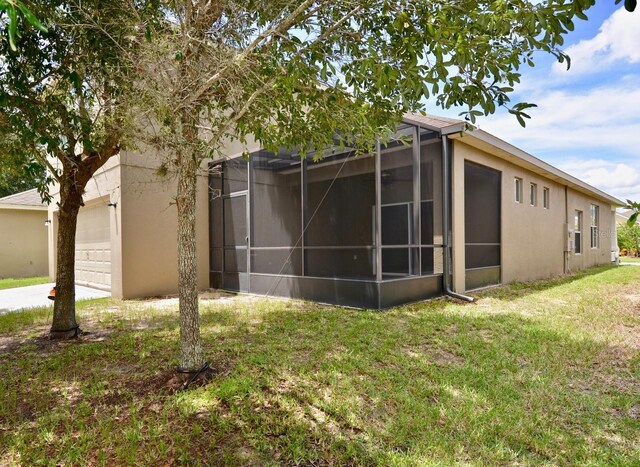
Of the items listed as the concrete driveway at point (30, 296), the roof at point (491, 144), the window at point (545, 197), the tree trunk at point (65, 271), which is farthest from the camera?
the window at point (545, 197)

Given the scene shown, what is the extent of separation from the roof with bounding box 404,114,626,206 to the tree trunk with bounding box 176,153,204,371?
3.83 metres

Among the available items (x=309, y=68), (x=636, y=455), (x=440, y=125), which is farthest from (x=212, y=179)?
(x=636, y=455)

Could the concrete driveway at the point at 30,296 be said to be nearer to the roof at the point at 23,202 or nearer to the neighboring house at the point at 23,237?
the neighboring house at the point at 23,237

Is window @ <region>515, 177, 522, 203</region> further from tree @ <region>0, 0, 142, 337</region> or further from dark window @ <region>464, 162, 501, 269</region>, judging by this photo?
tree @ <region>0, 0, 142, 337</region>

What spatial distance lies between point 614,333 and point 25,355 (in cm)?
755

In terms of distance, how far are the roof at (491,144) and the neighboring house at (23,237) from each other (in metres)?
13.3

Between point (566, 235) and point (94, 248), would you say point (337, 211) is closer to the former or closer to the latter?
point (94, 248)

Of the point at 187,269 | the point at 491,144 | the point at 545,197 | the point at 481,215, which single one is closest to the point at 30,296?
the point at 187,269

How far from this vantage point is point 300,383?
11.8 ft

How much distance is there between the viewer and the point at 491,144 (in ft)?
28.5

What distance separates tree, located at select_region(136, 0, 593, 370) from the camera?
2.80m

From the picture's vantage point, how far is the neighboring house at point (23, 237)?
13.8 meters

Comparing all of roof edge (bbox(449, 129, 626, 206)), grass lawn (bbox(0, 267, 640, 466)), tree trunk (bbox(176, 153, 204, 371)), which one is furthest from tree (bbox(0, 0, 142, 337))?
roof edge (bbox(449, 129, 626, 206))

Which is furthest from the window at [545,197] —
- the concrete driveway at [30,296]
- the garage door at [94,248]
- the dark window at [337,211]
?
the concrete driveway at [30,296]
